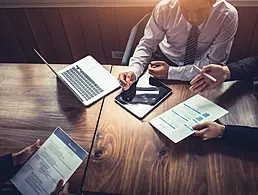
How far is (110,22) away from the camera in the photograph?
2.06 meters

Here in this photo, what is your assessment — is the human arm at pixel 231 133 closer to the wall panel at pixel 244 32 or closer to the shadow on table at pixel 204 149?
the shadow on table at pixel 204 149

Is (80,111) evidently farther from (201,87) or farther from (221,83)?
(221,83)

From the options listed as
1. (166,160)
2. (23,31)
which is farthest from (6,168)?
(23,31)

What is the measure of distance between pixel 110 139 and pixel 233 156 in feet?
1.57

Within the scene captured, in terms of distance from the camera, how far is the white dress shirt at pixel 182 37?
4.45 feet

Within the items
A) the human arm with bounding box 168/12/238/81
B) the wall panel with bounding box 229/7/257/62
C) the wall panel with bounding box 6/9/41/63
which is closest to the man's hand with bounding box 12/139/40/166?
the human arm with bounding box 168/12/238/81

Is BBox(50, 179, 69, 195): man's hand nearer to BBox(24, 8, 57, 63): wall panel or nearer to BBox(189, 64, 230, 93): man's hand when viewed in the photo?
BBox(189, 64, 230, 93): man's hand

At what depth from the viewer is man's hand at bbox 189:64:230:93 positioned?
1.25 metres

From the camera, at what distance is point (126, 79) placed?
1.33 m

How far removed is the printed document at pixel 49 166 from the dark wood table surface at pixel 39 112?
0.03 meters

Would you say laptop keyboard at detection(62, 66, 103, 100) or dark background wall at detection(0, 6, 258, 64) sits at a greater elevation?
laptop keyboard at detection(62, 66, 103, 100)

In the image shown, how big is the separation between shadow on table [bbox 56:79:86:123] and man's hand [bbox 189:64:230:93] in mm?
522

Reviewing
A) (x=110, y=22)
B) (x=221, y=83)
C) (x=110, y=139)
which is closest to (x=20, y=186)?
(x=110, y=139)

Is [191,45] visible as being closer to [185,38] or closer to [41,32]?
[185,38]
